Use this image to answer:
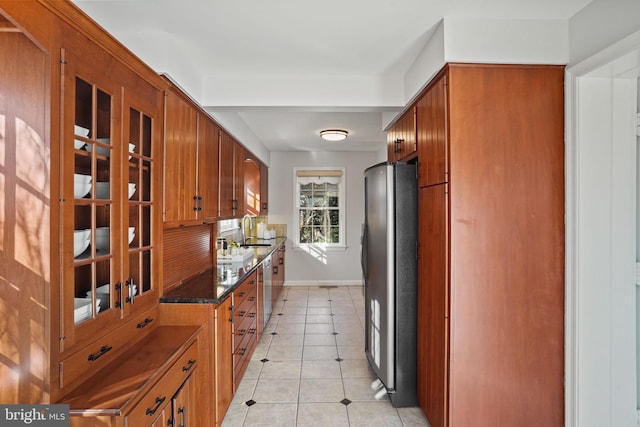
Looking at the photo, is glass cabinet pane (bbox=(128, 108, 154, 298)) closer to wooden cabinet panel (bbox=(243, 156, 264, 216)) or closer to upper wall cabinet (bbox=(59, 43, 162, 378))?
upper wall cabinet (bbox=(59, 43, 162, 378))

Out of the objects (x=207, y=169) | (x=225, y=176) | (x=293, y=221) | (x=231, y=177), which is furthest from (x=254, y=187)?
(x=207, y=169)

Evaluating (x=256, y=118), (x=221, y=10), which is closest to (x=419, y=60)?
(x=221, y=10)

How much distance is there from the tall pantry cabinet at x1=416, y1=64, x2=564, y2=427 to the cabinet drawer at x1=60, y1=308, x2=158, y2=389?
1801 mm

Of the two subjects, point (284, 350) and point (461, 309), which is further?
point (284, 350)

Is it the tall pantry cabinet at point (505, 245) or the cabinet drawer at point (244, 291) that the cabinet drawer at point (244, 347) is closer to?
the cabinet drawer at point (244, 291)

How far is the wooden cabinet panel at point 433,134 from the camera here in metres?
1.96

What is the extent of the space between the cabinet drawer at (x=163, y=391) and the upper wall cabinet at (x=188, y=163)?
2.93ft

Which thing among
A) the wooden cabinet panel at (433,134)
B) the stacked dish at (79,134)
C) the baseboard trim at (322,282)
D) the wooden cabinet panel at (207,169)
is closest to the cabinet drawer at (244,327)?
the wooden cabinet panel at (207,169)

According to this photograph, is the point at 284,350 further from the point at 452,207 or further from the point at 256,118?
the point at 256,118

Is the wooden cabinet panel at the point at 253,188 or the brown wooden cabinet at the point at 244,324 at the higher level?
the wooden cabinet panel at the point at 253,188

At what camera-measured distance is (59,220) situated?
1241mm

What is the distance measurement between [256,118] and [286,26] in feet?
6.98

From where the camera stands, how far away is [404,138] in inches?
111

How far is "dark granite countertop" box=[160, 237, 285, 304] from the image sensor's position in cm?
214
